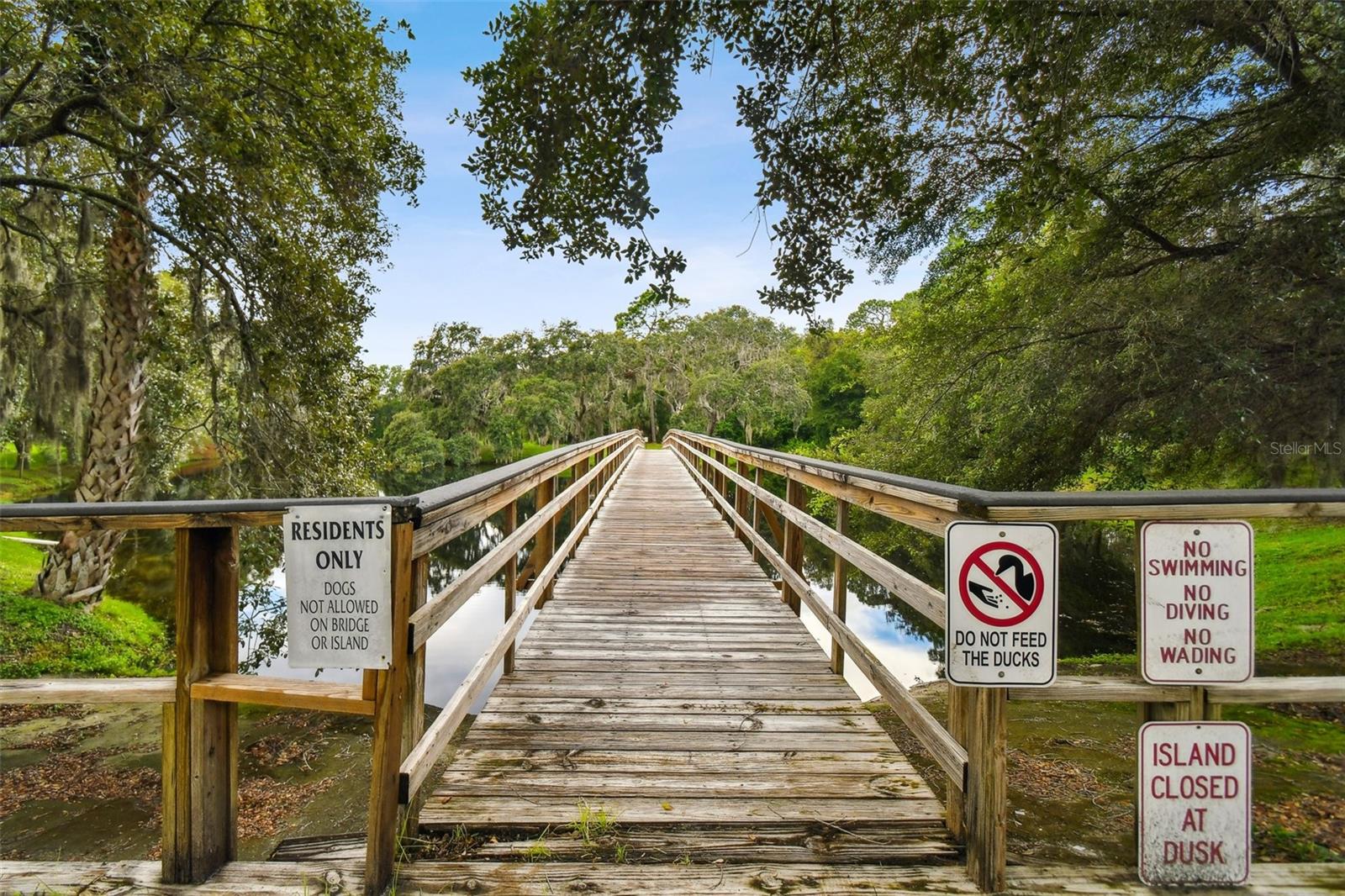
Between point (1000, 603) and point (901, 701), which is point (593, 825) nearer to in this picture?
point (901, 701)

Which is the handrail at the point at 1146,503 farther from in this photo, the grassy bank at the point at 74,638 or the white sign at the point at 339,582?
the grassy bank at the point at 74,638

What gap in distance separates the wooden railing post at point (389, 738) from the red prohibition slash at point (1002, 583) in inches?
67.4

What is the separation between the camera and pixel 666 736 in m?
2.91

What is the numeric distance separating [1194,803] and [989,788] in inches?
23.4

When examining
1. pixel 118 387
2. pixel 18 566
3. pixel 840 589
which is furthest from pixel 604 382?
pixel 840 589

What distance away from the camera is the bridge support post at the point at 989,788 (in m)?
1.94

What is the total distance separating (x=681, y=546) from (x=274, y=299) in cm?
497

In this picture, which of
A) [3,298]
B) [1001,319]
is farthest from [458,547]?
[1001,319]

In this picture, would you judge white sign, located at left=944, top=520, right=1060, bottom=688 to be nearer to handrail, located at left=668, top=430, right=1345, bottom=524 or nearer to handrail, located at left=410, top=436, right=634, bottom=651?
handrail, located at left=668, top=430, right=1345, bottom=524

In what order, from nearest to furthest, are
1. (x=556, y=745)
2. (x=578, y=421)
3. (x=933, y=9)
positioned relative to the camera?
(x=556, y=745), (x=933, y=9), (x=578, y=421)

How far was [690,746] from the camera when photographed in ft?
9.29

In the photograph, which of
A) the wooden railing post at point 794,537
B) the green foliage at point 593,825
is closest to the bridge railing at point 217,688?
the green foliage at point 593,825

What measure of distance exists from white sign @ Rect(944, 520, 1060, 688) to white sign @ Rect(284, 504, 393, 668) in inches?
66.9

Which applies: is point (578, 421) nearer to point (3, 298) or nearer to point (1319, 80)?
point (3, 298)
